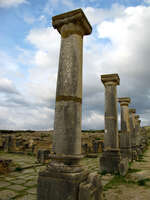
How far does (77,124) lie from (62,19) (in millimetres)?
2655

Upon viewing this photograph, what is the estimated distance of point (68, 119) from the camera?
12.7 feet

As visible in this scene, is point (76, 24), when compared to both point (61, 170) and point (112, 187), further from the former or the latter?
point (112, 187)

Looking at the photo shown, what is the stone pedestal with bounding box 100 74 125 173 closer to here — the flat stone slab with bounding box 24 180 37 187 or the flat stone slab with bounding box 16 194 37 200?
the flat stone slab with bounding box 24 180 37 187

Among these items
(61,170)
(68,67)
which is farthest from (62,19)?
(61,170)

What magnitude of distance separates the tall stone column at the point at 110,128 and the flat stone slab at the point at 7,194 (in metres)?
3.88

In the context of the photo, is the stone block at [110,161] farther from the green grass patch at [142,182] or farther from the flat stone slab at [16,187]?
the flat stone slab at [16,187]

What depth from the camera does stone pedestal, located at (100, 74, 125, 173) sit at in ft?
23.8

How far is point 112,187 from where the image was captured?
5.25 meters

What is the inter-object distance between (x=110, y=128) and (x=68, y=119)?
179 inches

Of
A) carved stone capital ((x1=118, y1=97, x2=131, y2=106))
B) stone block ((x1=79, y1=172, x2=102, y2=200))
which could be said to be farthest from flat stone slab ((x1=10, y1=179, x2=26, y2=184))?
carved stone capital ((x1=118, y1=97, x2=131, y2=106))

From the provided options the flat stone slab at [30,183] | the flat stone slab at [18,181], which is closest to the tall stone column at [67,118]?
the flat stone slab at [30,183]

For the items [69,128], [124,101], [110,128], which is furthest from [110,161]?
[124,101]

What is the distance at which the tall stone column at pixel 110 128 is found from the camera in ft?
23.8

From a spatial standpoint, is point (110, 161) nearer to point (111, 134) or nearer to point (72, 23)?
point (111, 134)
